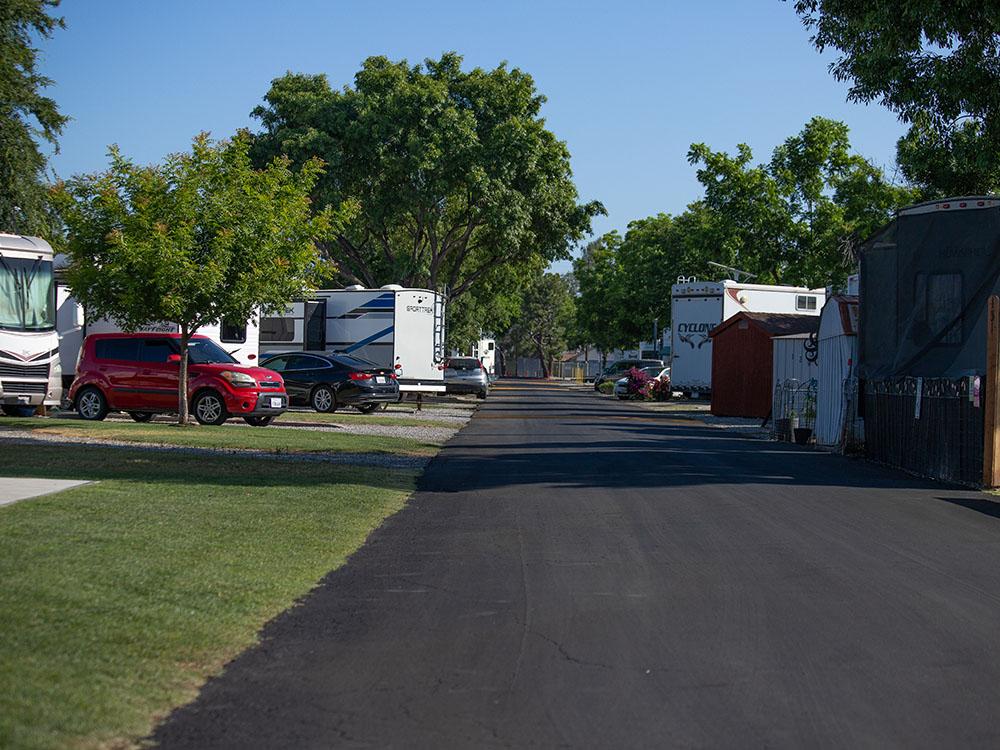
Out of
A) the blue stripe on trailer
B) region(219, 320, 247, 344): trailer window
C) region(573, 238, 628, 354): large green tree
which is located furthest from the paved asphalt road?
region(573, 238, 628, 354): large green tree

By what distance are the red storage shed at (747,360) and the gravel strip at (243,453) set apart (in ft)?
64.1

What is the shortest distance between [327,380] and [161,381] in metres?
6.95

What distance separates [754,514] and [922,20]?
351 inches

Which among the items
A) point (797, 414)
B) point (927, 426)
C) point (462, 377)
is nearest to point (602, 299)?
point (462, 377)

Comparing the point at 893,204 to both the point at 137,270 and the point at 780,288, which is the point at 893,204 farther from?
the point at 137,270

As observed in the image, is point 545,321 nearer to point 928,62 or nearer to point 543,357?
point 543,357

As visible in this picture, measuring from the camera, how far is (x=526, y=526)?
1164cm

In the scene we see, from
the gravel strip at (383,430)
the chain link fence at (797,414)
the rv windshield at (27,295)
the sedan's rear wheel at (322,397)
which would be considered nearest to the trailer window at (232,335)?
the sedan's rear wheel at (322,397)

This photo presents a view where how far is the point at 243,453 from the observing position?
18641 mm

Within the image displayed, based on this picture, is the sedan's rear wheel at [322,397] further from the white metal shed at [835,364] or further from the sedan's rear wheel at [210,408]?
the white metal shed at [835,364]

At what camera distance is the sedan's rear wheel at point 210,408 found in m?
24.5

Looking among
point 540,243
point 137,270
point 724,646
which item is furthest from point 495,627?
point 540,243

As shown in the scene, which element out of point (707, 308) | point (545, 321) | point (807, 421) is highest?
point (545, 321)

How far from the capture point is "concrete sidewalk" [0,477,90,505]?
1155 cm
